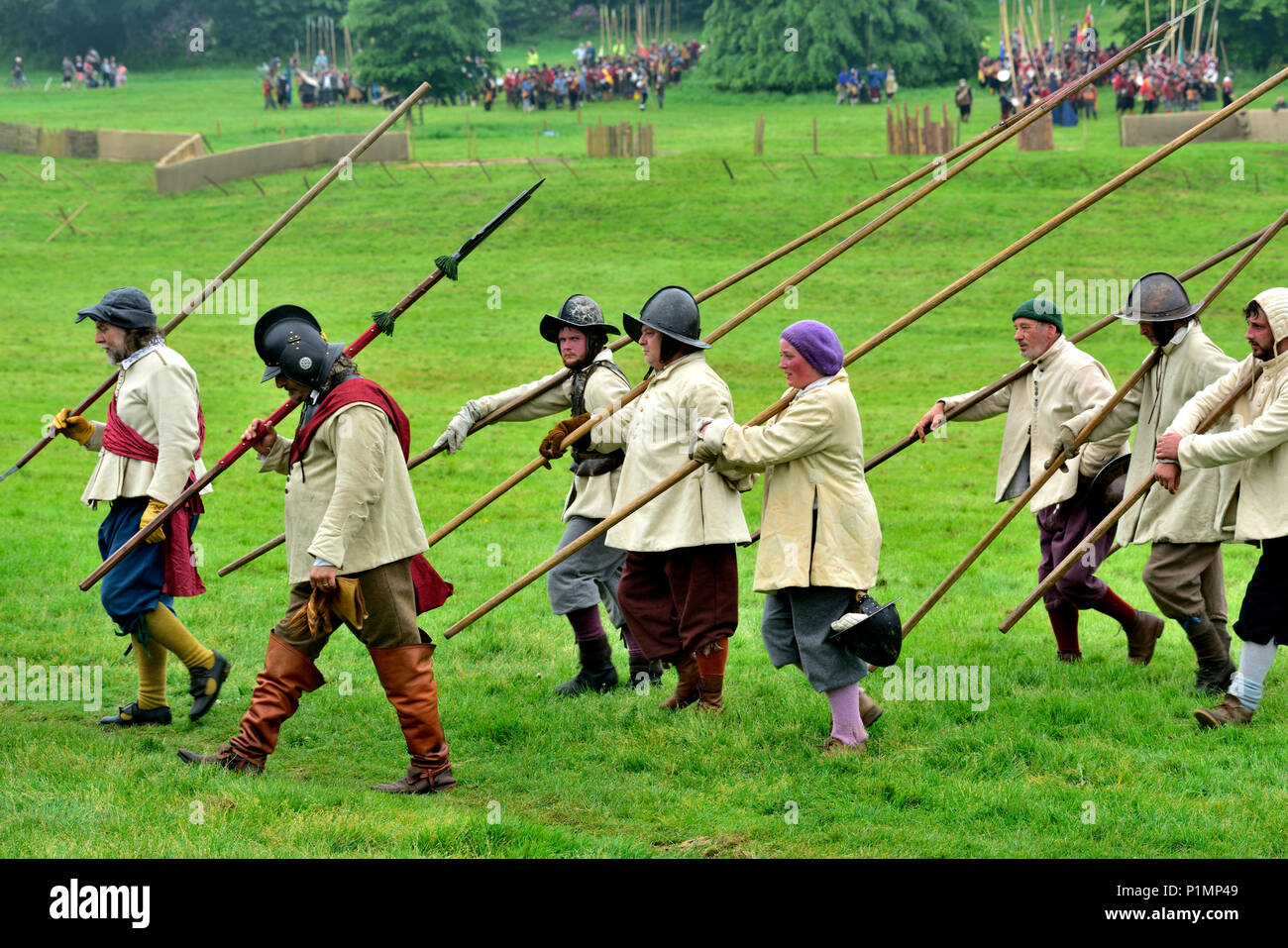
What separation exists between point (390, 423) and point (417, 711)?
1.24 meters

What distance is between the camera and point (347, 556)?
20.2 feet

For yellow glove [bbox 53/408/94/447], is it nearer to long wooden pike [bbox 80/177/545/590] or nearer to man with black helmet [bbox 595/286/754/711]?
long wooden pike [bbox 80/177/545/590]

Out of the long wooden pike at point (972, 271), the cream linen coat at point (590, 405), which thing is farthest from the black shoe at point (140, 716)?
the cream linen coat at point (590, 405)

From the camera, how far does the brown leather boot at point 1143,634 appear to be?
8148mm

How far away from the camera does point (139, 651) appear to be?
23.9ft

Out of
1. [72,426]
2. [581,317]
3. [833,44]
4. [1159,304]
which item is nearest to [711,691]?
[581,317]

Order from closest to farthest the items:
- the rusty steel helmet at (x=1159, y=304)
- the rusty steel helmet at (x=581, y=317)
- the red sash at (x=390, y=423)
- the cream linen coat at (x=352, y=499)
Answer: the cream linen coat at (x=352, y=499) → the red sash at (x=390, y=423) → the rusty steel helmet at (x=1159, y=304) → the rusty steel helmet at (x=581, y=317)

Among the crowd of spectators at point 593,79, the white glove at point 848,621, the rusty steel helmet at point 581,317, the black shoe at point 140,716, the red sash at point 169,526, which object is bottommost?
the black shoe at point 140,716

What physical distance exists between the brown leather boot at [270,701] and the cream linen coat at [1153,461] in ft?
13.3

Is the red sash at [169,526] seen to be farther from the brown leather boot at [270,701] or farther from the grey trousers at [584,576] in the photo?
the grey trousers at [584,576]

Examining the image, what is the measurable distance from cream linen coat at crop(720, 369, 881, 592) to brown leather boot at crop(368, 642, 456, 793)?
157cm

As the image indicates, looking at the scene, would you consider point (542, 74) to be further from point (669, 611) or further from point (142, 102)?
point (669, 611)

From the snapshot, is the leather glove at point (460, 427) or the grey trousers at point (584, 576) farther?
the grey trousers at point (584, 576)

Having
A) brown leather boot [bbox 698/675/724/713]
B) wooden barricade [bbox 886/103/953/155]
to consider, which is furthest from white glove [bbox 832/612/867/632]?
wooden barricade [bbox 886/103/953/155]
